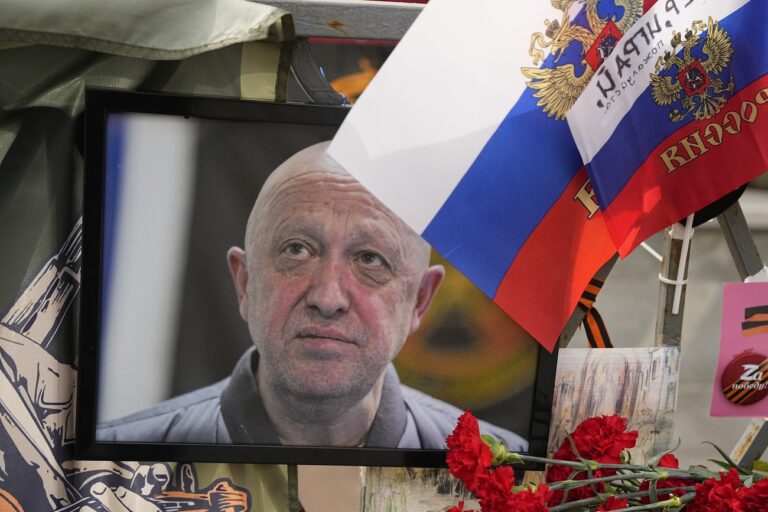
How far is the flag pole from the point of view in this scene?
1.14 meters

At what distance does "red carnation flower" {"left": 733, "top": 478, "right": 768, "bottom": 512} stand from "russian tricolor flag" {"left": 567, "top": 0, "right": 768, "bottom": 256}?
0.87 ft

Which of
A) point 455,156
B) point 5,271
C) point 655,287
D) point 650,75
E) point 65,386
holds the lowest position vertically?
point 65,386

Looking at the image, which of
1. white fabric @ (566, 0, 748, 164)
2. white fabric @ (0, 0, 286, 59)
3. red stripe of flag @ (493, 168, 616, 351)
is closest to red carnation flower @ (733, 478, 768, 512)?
red stripe of flag @ (493, 168, 616, 351)

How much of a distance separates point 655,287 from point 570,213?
2.48 m

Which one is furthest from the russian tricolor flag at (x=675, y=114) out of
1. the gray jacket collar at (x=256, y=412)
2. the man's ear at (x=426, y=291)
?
the gray jacket collar at (x=256, y=412)

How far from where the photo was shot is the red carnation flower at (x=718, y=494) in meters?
0.96

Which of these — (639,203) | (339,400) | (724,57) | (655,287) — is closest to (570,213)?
Answer: (639,203)

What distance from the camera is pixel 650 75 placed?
3.30 ft

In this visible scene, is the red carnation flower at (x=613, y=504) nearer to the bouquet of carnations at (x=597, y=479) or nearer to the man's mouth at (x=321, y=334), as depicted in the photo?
the bouquet of carnations at (x=597, y=479)

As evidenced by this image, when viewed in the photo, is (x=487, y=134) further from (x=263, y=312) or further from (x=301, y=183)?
(x=263, y=312)

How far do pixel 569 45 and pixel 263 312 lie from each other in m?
0.43

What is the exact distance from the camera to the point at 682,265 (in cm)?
117

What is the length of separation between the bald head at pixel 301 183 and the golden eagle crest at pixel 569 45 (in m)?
0.22

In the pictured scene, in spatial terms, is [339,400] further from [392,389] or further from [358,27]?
[358,27]
